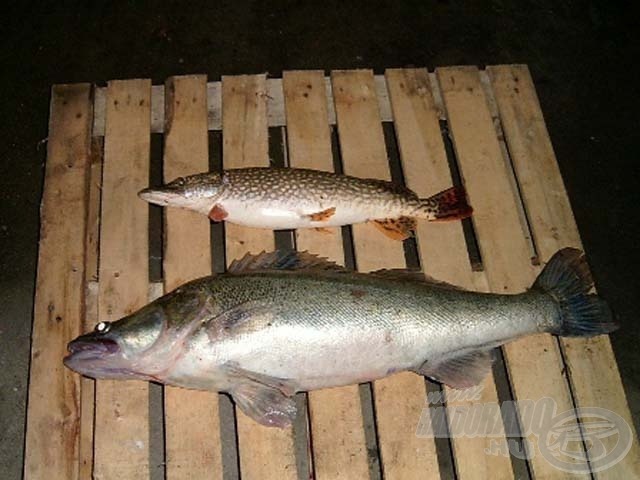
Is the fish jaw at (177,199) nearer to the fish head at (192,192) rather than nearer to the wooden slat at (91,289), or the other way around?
the fish head at (192,192)

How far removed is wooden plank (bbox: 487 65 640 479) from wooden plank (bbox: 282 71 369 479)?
4.05 feet

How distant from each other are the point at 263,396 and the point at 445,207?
5.10 feet

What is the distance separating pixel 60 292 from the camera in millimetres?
3461

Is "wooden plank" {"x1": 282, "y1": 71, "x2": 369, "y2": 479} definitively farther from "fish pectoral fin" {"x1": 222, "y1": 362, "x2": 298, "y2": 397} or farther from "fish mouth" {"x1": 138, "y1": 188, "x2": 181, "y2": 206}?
"fish mouth" {"x1": 138, "y1": 188, "x2": 181, "y2": 206}

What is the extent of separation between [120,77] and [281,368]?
3.25 m

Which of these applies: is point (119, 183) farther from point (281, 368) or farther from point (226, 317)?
point (281, 368)

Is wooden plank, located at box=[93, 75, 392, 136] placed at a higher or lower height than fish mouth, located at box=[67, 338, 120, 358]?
higher

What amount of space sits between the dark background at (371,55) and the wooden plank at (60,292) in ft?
2.17

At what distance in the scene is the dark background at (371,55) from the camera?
4523mm

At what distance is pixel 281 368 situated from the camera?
9.44ft

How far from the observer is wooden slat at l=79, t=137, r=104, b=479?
125 inches

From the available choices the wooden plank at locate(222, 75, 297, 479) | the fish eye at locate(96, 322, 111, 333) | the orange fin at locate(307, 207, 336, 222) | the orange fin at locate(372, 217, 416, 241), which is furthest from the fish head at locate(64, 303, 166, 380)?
the orange fin at locate(372, 217, 416, 241)

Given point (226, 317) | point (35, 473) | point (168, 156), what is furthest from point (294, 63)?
point (35, 473)

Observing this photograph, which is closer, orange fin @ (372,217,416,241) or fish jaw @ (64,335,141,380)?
fish jaw @ (64,335,141,380)
